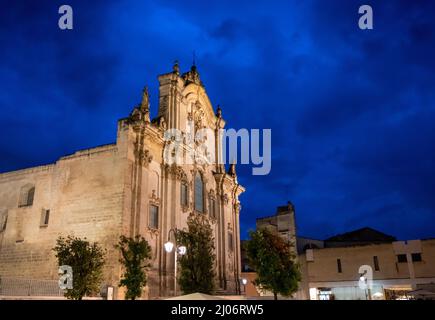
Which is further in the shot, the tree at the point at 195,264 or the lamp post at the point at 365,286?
the lamp post at the point at 365,286

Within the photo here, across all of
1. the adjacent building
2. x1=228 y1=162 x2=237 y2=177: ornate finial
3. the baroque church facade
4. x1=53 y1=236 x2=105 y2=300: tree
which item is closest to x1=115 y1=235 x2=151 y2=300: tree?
the baroque church facade

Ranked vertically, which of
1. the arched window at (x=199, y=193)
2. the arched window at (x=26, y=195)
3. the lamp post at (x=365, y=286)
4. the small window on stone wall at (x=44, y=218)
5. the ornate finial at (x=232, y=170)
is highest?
the ornate finial at (x=232, y=170)

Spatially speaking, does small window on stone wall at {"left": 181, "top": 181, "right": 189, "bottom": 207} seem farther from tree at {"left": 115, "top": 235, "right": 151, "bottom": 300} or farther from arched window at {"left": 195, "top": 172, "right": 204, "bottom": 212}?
tree at {"left": 115, "top": 235, "right": 151, "bottom": 300}

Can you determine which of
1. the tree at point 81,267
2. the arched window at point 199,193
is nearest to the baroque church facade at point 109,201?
the arched window at point 199,193

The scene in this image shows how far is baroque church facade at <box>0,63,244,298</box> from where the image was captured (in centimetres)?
2517

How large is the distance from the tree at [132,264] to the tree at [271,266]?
9.58m

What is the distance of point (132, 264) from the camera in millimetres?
22812

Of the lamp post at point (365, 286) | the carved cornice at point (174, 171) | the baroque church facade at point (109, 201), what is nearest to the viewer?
the baroque church facade at point (109, 201)

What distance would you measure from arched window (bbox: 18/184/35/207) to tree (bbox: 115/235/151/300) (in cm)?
1006

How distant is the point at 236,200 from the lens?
152ft

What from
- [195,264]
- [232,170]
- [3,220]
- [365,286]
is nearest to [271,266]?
[195,264]

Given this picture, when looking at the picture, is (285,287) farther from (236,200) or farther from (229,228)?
(236,200)

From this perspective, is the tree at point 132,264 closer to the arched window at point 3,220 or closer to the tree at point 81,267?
the tree at point 81,267

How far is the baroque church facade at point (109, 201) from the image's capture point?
25.2 meters
